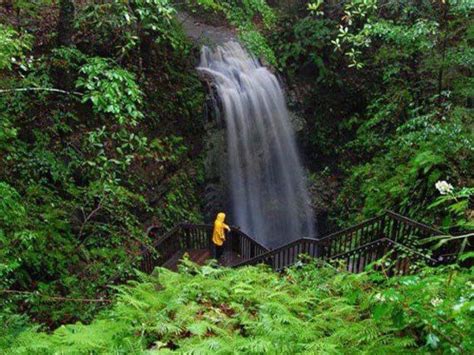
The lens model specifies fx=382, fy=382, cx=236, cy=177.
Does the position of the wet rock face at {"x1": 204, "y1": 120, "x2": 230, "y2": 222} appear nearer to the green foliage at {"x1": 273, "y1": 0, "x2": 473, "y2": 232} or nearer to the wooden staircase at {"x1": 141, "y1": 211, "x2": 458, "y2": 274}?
the wooden staircase at {"x1": 141, "y1": 211, "x2": 458, "y2": 274}

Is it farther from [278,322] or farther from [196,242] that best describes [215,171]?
[278,322]

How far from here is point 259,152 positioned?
→ 17219 millimetres

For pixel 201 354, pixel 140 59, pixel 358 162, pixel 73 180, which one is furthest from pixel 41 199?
pixel 358 162

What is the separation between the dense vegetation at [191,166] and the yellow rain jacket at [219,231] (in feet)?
6.41

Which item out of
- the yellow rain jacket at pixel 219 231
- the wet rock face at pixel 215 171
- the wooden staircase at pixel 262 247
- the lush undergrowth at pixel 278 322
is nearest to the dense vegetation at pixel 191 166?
the lush undergrowth at pixel 278 322

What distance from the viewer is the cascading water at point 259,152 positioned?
16.2 meters

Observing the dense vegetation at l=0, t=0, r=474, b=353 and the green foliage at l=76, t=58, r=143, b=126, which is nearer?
the dense vegetation at l=0, t=0, r=474, b=353

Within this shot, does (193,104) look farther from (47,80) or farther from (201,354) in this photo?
(201,354)

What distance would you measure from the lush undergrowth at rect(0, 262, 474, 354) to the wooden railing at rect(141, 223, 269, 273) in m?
5.06

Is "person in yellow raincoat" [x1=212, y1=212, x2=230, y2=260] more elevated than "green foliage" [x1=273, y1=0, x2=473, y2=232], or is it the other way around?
"green foliage" [x1=273, y1=0, x2=473, y2=232]

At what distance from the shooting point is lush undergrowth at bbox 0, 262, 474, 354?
2795 mm

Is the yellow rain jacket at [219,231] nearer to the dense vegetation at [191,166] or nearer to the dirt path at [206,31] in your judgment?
the dense vegetation at [191,166]

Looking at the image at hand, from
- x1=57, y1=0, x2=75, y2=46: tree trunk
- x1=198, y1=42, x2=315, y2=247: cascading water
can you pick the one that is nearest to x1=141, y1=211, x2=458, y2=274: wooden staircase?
x1=198, y1=42, x2=315, y2=247: cascading water

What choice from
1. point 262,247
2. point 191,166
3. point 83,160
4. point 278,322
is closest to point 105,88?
point 83,160
